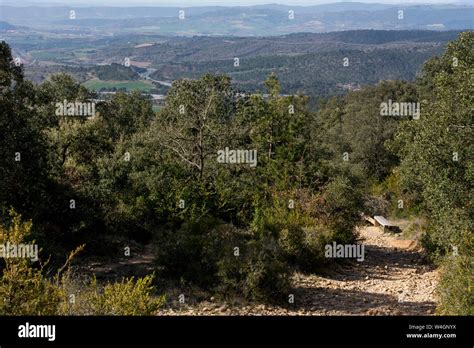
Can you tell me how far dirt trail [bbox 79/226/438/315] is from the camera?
1051cm

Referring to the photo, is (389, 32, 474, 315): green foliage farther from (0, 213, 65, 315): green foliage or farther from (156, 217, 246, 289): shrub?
(0, 213, 65, 315): green foliage

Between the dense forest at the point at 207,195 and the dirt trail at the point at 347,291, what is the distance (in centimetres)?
42

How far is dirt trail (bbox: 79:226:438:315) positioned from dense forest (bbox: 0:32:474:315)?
424 millimetres

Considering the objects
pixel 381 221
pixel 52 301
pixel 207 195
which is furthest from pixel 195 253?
pixel 381 221

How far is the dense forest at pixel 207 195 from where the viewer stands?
10.7 meters

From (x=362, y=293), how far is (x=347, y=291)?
383 mm

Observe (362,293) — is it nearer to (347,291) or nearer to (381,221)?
(347,291)

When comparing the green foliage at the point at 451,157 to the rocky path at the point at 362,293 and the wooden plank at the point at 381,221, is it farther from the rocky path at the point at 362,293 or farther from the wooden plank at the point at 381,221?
the wooden plank at the point at 381,221

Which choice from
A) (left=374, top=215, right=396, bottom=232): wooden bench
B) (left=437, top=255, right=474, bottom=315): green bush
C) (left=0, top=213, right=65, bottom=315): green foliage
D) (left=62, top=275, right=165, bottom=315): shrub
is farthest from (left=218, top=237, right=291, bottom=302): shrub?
(left=374, top=215, right=396, bottom=232): wooden bench

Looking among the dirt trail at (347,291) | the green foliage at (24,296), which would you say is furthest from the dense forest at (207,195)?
the dirt trail at (347,291)

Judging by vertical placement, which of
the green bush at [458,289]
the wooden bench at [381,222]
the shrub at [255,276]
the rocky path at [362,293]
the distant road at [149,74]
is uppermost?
the distant road at [149,74]

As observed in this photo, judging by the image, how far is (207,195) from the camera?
1655 cm

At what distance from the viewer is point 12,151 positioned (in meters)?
11.7
